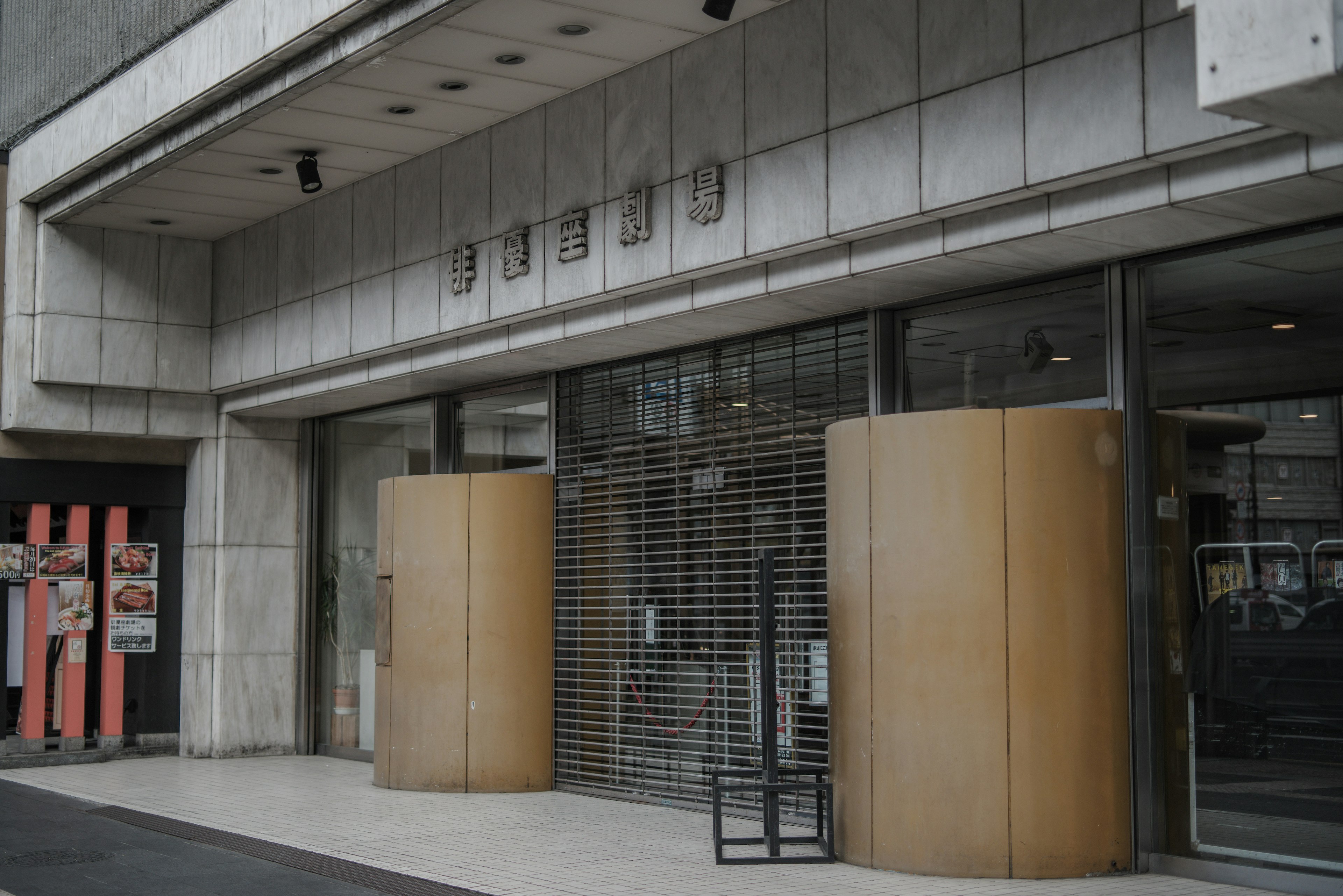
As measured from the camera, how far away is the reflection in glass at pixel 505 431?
11945 millimetres

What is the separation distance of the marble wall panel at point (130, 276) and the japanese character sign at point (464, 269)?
15.7 ft

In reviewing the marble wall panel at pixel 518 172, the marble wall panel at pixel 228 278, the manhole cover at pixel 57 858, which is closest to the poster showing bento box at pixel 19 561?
the marble wall panel at pixel 228 278

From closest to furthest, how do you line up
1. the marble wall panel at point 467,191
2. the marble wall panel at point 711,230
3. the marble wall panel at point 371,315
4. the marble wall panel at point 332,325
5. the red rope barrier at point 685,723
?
1. the marble wall panel at point 711,230
2. the red rope barrier at point 685,723
3. the marble wall panel at point 467,191
4. the marble wall panel at point 371,315
5. the marble wall panel at point 332,325

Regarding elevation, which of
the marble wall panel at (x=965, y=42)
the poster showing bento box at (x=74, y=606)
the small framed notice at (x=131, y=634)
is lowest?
the small framed notice at (x=131, y=634)

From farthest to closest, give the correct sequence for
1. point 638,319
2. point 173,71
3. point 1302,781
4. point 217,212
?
point 217,212
point 173,71
point 638,319
point 1302,781

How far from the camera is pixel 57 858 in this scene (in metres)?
8.53

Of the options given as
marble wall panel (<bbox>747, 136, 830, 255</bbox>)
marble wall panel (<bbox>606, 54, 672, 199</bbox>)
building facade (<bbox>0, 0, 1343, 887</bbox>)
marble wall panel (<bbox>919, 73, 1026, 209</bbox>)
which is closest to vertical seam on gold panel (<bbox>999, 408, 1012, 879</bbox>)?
building facade (<bbox>0, 0, 1343, 887</bbox>)

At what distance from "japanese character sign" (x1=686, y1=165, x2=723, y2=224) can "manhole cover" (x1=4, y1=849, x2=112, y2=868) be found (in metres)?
5.39

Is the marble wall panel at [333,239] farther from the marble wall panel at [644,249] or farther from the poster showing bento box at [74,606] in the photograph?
the poster showing bento box at [74,606]

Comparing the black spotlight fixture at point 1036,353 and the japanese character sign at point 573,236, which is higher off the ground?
the japanese character sign at point 573,236

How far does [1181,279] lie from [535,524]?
5659 millimetres

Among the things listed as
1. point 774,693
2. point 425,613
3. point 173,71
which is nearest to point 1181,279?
point 774,693

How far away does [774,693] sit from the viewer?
7980mm

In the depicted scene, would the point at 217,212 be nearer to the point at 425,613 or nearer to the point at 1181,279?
the point at 425,613
